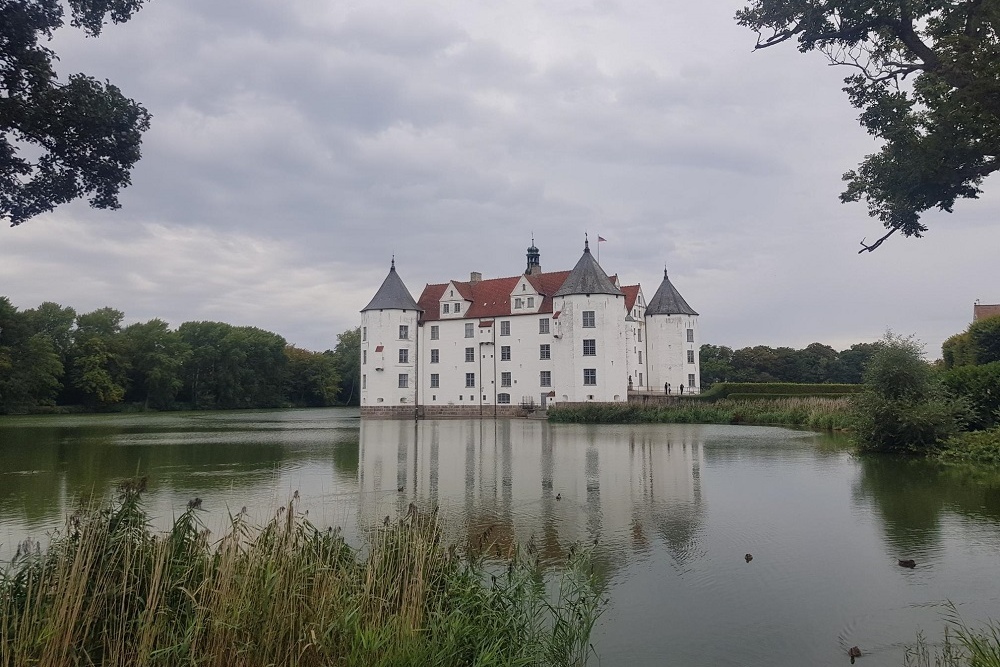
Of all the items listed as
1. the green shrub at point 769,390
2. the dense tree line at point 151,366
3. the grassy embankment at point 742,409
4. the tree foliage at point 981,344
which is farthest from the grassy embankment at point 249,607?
the dense tree line at point 151,366

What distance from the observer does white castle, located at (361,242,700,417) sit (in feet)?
144

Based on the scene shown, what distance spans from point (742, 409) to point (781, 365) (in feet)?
140

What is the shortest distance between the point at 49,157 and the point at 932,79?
10148 millimetres

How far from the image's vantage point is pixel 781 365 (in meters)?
72.8

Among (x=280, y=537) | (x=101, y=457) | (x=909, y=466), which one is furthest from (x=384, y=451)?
(x=280, y=537)

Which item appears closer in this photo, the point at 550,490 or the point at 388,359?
the point at 550,490

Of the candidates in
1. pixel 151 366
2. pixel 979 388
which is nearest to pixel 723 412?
pixel 979 388

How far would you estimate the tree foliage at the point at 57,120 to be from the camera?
6.66m

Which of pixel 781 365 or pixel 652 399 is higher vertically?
pixel 781 365

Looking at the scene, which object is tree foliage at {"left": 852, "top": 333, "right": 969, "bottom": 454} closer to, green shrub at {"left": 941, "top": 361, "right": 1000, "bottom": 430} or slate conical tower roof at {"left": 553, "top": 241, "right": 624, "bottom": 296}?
green shrub at {"left": 941, "top": 361, "right": 1000, "bottom": 430}

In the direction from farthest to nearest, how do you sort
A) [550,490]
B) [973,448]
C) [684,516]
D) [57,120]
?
[973,448] → [550,490] → [684,516] → [57,120]

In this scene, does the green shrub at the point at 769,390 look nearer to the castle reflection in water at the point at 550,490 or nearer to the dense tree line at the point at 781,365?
the castle reflection in water at the point at 550,490

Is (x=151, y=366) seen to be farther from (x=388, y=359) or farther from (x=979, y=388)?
(x=979, y=388)

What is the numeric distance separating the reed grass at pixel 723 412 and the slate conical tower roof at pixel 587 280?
8.85 metres
